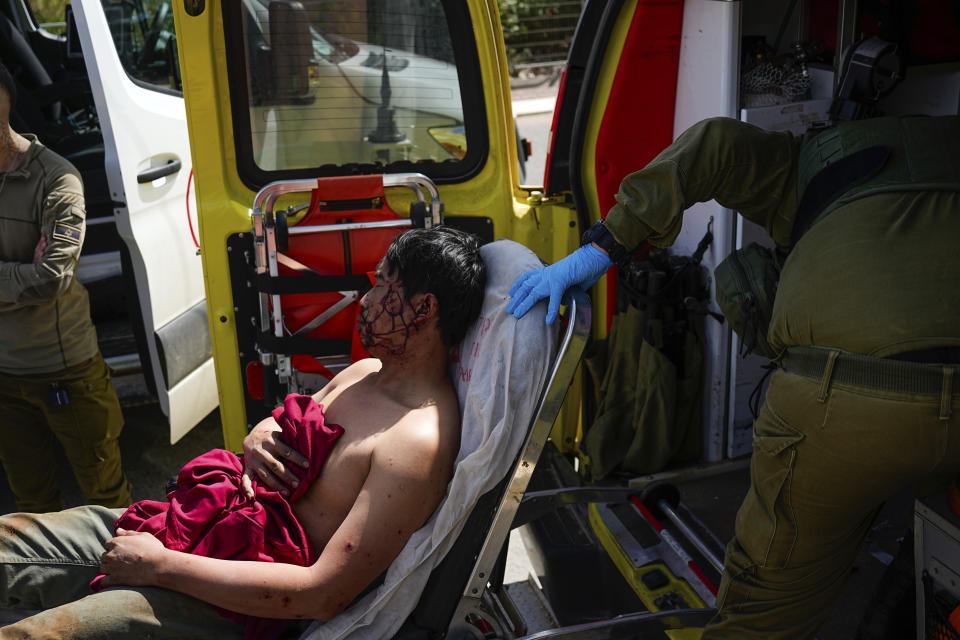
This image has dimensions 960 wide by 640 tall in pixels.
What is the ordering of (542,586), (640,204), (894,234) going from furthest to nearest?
1. (542,586)
2. (640,204)
3. (894,234)

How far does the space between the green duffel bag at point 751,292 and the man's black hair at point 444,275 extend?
2.39ft

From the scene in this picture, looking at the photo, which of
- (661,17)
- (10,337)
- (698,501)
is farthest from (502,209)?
(10,337)

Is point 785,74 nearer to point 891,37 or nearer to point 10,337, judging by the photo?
point 891,37

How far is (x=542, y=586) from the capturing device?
2.85 m

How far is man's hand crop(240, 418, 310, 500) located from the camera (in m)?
2.11

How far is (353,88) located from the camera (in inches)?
121

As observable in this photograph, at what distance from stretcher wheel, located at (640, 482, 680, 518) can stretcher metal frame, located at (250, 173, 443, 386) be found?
1211 millimetres

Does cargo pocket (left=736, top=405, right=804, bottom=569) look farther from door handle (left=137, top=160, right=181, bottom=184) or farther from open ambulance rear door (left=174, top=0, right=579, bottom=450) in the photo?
door handle (left=137, top=160, right=181, bottom=184)

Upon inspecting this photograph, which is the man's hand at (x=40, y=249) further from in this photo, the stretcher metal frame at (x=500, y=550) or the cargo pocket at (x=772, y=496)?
the cargo pocket at (x=772, y=496)

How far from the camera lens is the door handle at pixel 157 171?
137 inches

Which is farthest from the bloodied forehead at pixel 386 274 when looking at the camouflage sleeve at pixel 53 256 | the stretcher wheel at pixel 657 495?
the camouflage sleeve at pixel 53 256

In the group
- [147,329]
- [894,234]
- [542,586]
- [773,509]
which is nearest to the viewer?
[894,234]

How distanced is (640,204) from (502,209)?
1.08 m

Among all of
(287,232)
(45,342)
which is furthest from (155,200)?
(287,232)
